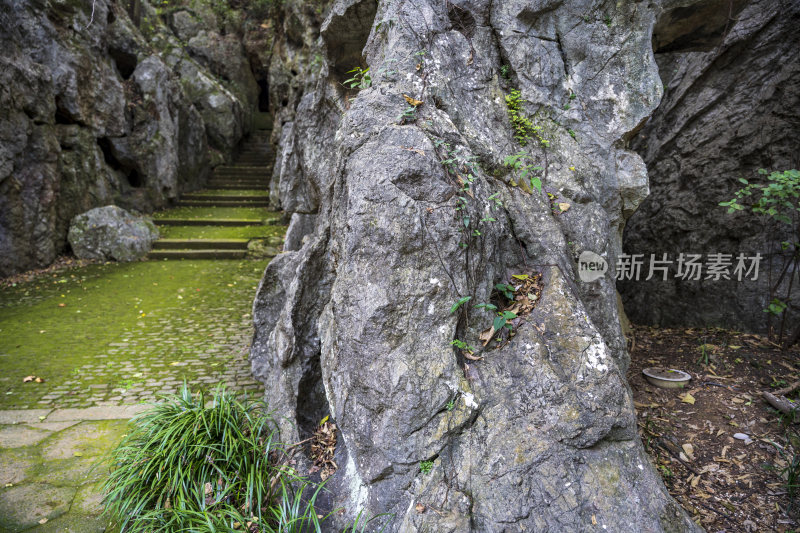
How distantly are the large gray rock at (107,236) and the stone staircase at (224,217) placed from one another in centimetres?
35

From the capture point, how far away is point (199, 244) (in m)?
9.51

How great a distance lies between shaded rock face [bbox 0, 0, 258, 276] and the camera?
7.16 m

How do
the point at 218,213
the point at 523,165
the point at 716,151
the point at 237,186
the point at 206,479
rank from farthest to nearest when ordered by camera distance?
the point at 237,186 → the point at 218,213 → the point at 716,151 → the point at 523,165 → the point at 206,479

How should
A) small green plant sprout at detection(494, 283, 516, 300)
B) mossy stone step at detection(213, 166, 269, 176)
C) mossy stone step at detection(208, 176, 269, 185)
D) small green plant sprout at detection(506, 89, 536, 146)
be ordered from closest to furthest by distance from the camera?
small green plant sprout at detection(494, 283, 516, 300)
small green plant sprout at detection(506, 89, 536, 146)
mossy stone step at detection(208, 176, 269, 185)
mossy stone step at detection(213, 166, 269, 176)

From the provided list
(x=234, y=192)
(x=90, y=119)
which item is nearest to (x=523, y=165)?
(x=90, y=119)

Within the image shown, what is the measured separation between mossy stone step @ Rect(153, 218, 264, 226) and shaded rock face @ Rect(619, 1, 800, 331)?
8.69 meters

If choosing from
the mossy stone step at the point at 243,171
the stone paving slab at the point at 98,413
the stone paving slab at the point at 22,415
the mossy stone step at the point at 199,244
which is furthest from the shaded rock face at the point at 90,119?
the stone paving slab at the point at 98,413

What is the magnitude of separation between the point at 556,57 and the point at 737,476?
11.7 feet

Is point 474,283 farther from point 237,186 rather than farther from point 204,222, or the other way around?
point 237,186

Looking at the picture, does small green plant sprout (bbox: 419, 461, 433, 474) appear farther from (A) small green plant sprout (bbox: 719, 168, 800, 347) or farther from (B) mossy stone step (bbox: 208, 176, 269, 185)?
(B) mossy stone step (bbox: 208, 176, 269, 185)

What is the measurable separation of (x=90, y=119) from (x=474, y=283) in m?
10.2

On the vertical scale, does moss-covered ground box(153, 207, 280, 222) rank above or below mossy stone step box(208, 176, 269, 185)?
below

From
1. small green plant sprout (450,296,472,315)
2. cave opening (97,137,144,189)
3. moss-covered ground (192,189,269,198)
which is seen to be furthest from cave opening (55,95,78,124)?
small green plant sprout (450,296,472,315)

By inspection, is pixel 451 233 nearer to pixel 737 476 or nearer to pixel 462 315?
pixel 462 315
